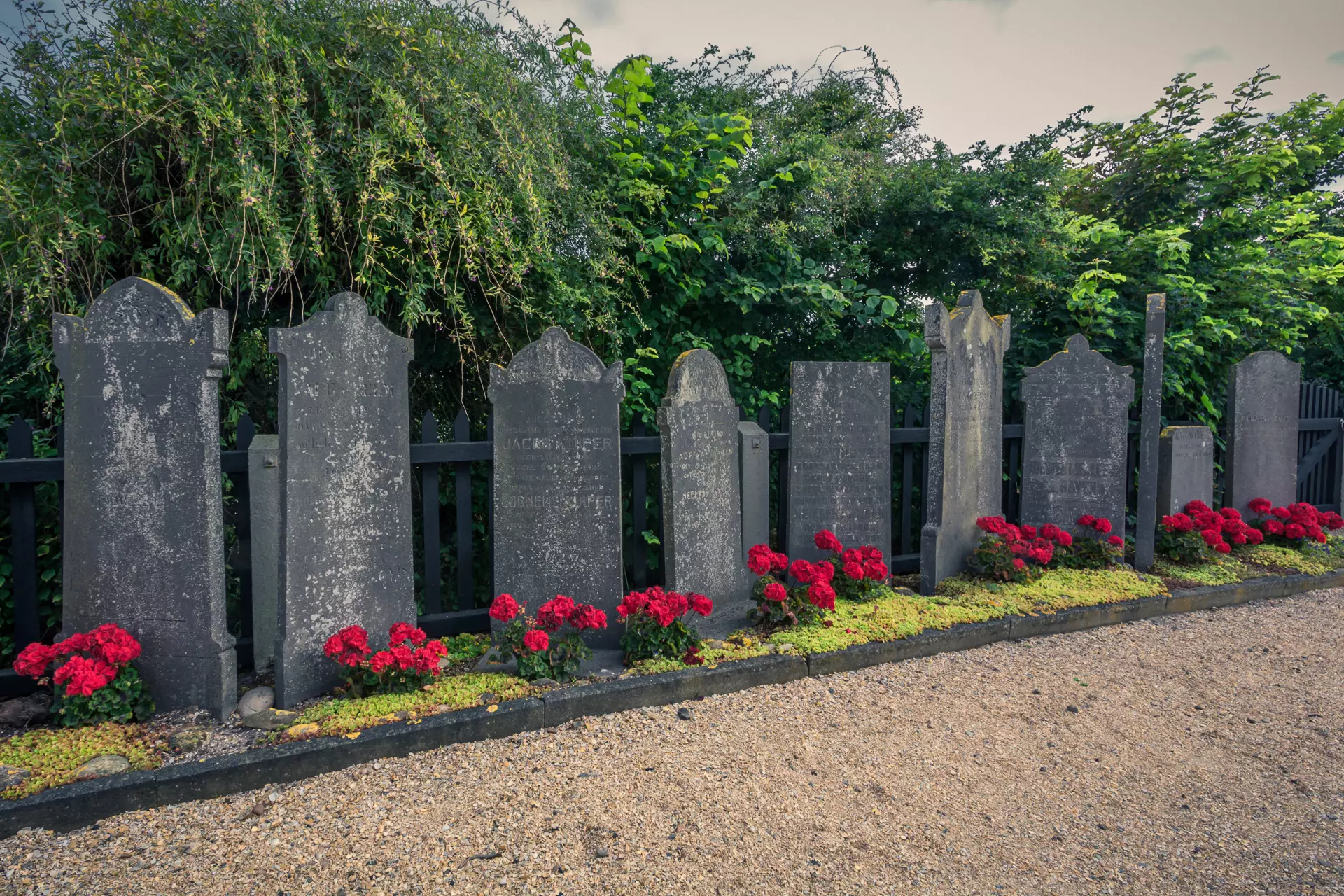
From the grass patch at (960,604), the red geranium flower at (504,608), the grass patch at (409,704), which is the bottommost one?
the grass patch at (409,704)

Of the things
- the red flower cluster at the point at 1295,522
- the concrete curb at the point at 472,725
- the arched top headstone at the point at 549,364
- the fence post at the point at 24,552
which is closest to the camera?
the concrete curb at the point at 472,725

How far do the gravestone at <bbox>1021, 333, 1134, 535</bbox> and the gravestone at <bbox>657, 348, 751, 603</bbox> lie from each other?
8.90 feet

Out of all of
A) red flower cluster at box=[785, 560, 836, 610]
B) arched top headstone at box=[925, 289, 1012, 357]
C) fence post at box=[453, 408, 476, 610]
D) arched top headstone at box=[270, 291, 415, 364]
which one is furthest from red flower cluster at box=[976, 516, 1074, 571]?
arched top headstone at box=[270, 291, 415, 364]

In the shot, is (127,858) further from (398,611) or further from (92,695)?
(398,611)

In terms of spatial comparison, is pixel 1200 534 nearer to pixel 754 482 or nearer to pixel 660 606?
pixel 754 482

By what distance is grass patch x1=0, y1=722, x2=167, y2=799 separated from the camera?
8.85ft

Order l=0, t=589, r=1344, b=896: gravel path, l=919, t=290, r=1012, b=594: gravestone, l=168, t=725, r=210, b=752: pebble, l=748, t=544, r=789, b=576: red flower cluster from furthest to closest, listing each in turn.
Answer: l=919, t=290, r=1012, b=594: gravestone < l=748, t=544, r=789, b=576: red flower cluster < l=168, t=725, r=210, b=752: pebble < l=0, t=589, r=1344, b=896: gravel path

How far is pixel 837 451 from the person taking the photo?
512 cm

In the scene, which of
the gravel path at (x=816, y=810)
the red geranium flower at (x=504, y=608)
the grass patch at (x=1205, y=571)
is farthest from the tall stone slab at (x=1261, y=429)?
the red geranium flower at (x=504, y=608)

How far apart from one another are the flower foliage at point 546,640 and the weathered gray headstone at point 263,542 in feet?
3.88

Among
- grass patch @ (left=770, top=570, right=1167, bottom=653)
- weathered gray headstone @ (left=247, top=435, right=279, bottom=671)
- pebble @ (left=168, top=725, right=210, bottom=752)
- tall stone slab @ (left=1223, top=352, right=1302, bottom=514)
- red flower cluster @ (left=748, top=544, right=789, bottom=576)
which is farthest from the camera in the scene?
tall stone slab @ (left=1223, top=352, right=1302, bottom=514)

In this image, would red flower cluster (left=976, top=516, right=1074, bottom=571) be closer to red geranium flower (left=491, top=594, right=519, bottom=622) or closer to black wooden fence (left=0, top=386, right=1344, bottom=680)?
black wooden fence (left=0, top=386, right=1344, bottom=680)

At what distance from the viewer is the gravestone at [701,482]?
4.46m

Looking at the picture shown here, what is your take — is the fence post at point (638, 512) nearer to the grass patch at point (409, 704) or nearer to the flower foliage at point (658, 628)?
the flower foliage at point (658, 628)
